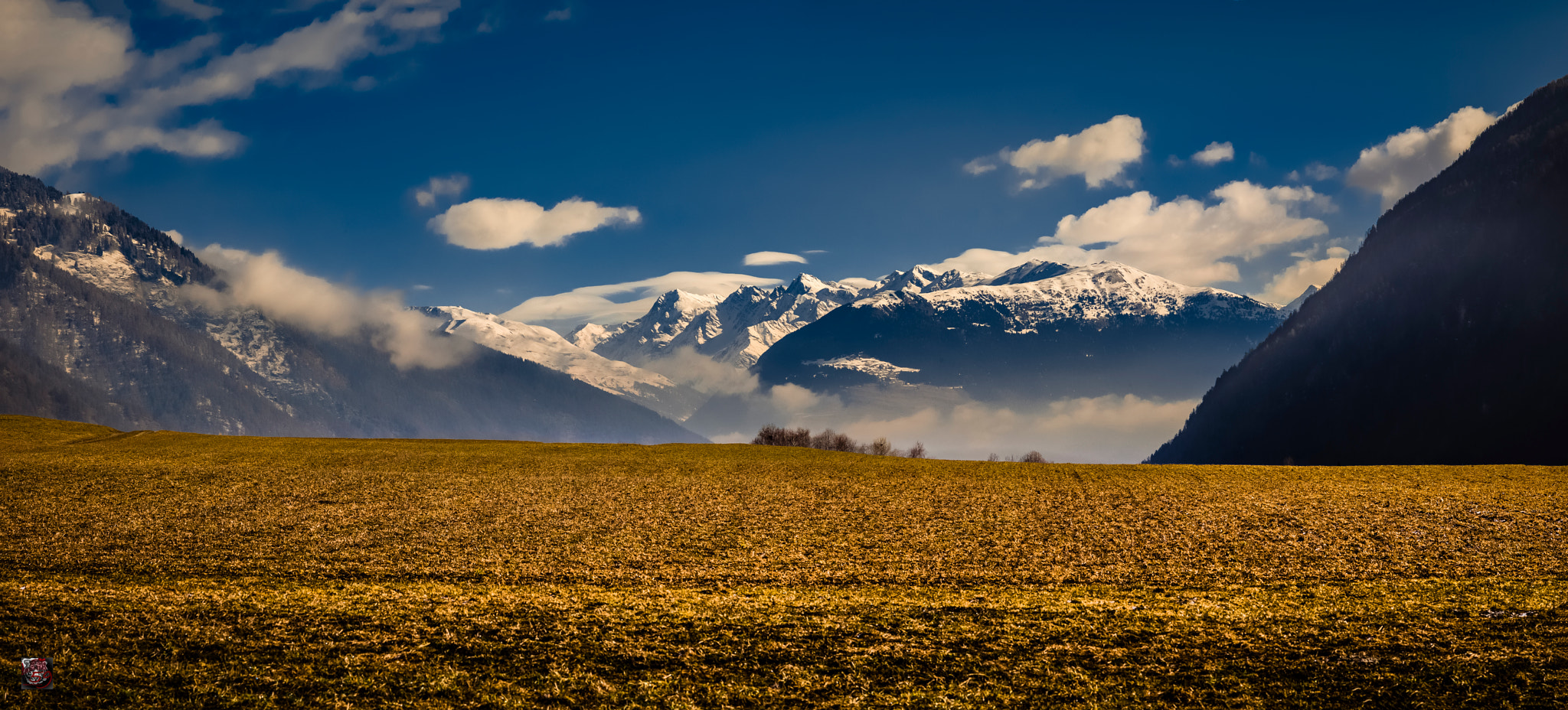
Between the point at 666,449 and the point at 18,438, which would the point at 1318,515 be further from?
the point at 18,438

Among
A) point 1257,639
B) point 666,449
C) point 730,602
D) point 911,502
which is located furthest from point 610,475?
point 1257,639

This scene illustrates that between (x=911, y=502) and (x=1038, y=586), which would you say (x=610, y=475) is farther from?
(x=1038, y=586)

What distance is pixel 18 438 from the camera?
244 feet

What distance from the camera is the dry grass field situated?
63.2ft

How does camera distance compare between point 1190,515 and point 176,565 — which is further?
point 1190,515

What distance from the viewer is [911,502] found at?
162ft

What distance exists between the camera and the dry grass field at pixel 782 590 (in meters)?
19.2

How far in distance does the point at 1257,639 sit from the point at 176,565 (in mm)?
40945

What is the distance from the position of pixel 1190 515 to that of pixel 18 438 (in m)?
105

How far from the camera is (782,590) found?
29016mm

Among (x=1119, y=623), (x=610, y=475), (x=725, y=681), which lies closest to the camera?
(x=725, y=681)

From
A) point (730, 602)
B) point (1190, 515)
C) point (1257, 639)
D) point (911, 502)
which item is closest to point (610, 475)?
point (911, 502)

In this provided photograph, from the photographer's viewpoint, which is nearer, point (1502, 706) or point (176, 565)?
point (1502, 706)

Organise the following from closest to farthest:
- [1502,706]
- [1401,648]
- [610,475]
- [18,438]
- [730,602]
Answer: [1502,706], [1401,648], [730,602], [610,475], [18,438]
